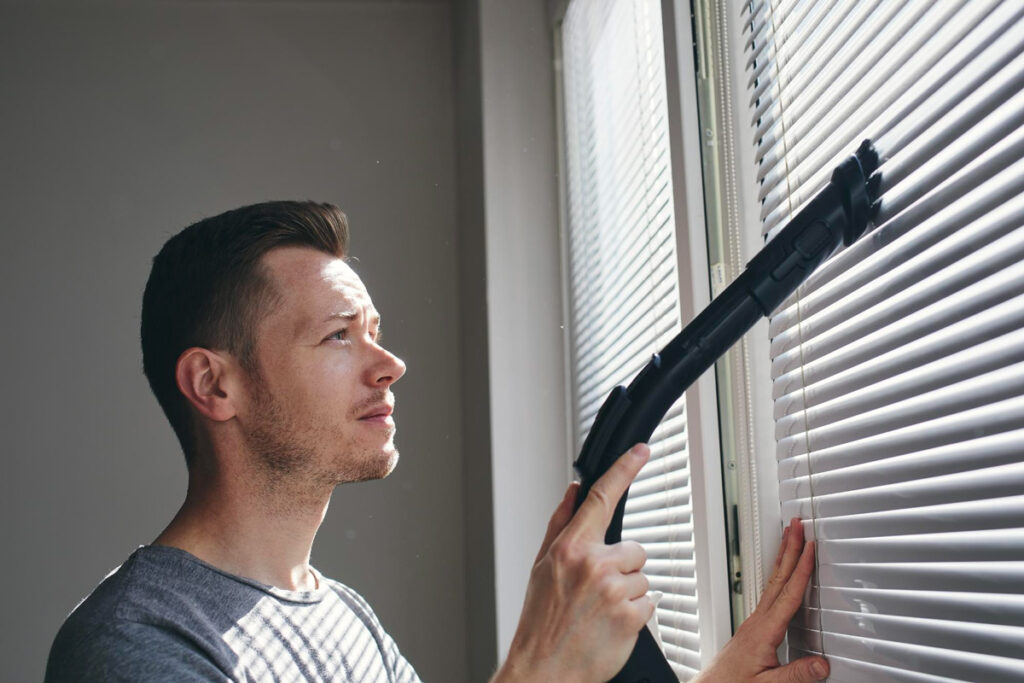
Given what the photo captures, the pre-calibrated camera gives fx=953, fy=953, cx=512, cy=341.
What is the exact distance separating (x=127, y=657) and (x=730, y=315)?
0.66 metres

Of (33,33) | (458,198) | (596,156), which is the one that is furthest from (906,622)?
(33,33)

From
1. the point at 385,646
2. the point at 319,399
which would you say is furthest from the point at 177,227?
the point at 385,646

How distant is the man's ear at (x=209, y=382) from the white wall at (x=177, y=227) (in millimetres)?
1036

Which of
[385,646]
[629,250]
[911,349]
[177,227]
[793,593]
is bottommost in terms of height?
[385,646]

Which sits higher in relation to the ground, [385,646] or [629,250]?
[629,250]

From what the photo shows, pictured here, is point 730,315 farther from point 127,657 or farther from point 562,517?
point 127,657

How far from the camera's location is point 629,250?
1.56 meters

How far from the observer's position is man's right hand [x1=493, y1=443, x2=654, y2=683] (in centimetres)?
80

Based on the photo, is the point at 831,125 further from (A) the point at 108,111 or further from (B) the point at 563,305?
(A) the point at 108,111

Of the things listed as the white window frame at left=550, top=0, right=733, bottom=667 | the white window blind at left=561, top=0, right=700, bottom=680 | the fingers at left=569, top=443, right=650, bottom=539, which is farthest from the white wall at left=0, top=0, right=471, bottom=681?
A: the fingers at left=569, top=443, right=650, bottom=539

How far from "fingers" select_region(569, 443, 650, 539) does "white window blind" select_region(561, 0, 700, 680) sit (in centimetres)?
40

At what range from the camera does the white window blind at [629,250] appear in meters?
1.31

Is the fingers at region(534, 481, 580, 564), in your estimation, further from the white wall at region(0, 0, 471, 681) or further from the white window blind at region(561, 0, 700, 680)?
the white wall at region(0, 0, 471, 681)

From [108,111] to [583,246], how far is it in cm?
139
